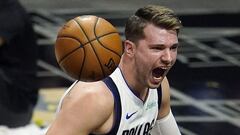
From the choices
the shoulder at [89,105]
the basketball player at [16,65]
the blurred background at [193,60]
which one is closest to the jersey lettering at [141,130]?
the shoulder at [89,105]

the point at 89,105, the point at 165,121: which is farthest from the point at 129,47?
the point at 165,121

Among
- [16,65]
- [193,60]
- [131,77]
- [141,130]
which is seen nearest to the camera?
[131,77]

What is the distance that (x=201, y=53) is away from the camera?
955cm

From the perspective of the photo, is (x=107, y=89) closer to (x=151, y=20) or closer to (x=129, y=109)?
(x=129, y=109)

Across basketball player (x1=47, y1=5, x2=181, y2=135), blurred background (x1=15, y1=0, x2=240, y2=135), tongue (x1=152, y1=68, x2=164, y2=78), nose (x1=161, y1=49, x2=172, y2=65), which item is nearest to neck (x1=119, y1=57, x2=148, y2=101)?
basketball player (x1=47, y1=5, x2=181, y2=135)

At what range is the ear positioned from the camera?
11.9 ft

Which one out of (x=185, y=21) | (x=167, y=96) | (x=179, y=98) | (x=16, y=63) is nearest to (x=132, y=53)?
(x=167, y=96)

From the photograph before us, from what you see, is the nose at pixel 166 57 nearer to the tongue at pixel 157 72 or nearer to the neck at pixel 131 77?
the tongue at pixel 157 72

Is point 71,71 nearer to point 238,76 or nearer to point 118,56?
point 118,56

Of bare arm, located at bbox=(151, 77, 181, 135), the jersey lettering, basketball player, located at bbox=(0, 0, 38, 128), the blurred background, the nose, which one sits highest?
the nose

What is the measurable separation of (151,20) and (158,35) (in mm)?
86

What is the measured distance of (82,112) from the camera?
337cm

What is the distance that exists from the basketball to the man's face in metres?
0.14

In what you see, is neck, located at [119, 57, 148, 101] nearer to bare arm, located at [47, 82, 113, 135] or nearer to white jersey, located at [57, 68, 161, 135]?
white jersey, located at [57, 68, 161, 135]
